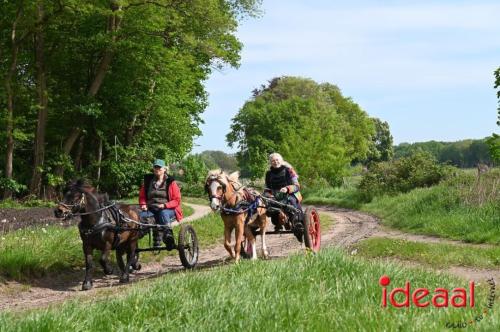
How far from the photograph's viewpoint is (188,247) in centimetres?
1188

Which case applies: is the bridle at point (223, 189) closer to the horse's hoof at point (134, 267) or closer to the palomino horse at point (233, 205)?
the palomino horse at point (233, 205)

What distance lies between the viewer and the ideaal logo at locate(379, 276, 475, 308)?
6512 mm

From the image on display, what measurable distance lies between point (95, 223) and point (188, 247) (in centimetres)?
214

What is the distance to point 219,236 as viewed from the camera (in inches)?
697

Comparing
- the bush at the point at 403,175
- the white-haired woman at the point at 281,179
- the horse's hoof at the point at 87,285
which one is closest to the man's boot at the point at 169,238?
the horse's hoof at the point at 87,285

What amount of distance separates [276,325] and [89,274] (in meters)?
5.68

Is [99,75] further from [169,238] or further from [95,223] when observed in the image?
[95,223]

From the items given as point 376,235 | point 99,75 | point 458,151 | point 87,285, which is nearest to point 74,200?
point 87,285

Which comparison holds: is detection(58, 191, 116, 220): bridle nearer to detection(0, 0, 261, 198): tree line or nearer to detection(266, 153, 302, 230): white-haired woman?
detection(266, 153, 302, 230): white-haired woman

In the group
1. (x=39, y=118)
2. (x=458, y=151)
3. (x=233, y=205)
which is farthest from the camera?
(x=458, y=151)

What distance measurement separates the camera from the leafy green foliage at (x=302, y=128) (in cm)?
4622

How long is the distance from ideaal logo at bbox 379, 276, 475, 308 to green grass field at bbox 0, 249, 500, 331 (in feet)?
0.36

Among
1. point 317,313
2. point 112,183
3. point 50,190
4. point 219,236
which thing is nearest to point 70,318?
point 317,313

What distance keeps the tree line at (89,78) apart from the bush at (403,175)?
11.2 metres
